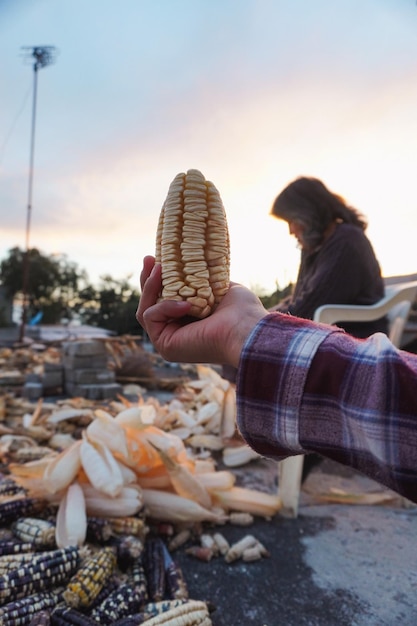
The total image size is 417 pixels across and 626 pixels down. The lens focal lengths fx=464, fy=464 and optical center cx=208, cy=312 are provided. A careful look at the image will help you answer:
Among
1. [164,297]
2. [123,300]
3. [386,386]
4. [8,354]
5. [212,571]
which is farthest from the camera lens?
[123,300]

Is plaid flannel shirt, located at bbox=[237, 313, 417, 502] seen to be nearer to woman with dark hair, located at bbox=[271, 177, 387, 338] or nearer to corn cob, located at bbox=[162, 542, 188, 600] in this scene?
corn cob, located at bbox=[162, 542, 188, 600]

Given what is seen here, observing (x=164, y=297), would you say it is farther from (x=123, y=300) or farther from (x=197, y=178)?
(x=123, y=300)

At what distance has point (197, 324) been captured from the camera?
3.74 ft

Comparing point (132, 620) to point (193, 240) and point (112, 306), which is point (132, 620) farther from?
point (112, 306)

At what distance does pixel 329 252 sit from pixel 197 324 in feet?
6.95

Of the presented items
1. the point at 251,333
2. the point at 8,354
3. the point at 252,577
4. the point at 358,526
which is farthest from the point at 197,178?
the point at 8,354

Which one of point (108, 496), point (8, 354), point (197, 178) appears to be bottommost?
point (8, 354)

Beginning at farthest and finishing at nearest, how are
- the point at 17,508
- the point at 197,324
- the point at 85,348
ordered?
the point at 85,348
the point at 17,508
the point at 197,324

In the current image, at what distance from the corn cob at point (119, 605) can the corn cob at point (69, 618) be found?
5cm

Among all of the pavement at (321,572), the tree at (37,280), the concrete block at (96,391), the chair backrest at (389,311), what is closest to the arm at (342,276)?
the chair backrest at (389,311)

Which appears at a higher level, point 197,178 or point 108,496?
point 197,178

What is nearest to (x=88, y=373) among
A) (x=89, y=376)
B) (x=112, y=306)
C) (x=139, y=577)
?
(x=89, y=376)

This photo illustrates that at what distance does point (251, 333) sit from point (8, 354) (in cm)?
970

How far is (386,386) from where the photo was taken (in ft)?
2.42
